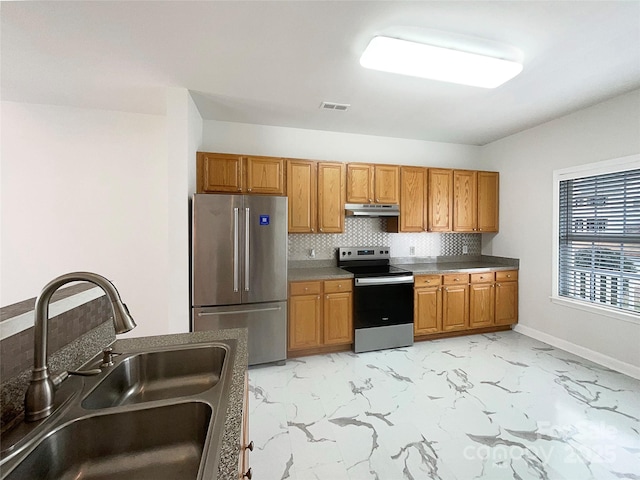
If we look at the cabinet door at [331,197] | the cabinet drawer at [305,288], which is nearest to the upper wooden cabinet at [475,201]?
the cabinet door at [331,197]

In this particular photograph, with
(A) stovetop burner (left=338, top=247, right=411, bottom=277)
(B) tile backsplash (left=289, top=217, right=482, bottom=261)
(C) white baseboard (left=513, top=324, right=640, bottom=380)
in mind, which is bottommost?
(C) white baseboard (left=513, top=324, right=640, bottom=380)

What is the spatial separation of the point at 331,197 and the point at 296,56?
1.60 metres

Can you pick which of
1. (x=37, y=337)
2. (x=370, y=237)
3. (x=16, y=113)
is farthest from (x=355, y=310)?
(x=16, y=113)

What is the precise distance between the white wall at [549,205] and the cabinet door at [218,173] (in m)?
3.68

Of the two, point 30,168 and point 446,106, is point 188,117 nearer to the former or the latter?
point 30,168

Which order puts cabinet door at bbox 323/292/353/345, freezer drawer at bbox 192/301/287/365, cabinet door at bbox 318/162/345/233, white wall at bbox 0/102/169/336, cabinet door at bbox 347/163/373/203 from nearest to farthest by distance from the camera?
freezer drawer at bbox 192/301/287/365 < white wall at bbox 0/102/169/336 < cabinet door at bbox 323/292/353/345 < cabinet door at bbox 318/162/345/233 < cabinet door at bbox 347/163/373/203

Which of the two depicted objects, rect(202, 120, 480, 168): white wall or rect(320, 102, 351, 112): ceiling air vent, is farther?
rect(202, 120, 480, 168): white wall

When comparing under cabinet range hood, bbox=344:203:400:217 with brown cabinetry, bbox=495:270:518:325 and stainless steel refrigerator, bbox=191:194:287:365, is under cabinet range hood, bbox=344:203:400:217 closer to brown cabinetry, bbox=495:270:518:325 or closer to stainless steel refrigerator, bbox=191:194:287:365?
stainless steel refrigerator, bbox=191:194:287:365

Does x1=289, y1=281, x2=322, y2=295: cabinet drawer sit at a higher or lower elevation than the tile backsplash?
lower

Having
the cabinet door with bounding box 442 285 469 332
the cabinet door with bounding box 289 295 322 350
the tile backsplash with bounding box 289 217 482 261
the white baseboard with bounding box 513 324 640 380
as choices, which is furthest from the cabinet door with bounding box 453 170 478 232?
the cabinet door with bounding box 289 295 322 350

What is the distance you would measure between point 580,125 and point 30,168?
235 inches

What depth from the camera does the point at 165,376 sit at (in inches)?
49.1

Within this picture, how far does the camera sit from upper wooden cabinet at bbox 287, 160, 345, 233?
3285 mm

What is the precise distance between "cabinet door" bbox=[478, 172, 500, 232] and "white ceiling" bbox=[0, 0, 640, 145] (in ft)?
3.04
